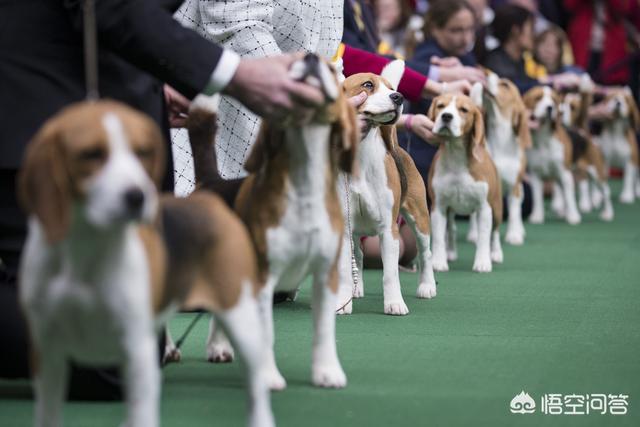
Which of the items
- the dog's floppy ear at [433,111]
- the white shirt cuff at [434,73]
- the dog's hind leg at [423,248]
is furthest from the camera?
the white shirt cuff at [434,73]

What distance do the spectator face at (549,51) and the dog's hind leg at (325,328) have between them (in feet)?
29.3

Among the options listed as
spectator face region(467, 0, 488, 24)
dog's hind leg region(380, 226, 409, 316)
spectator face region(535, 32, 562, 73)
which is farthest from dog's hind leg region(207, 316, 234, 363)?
spectator face region(535, 32, 562, 73)

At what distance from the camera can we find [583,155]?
955cm

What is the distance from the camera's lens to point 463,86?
6273mm

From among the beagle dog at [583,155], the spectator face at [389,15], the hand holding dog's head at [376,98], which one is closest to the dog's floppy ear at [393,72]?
the hand holding dog's head at [376,98]

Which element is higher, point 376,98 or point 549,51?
point 549,51

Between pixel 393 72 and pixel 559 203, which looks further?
pixel 559 203

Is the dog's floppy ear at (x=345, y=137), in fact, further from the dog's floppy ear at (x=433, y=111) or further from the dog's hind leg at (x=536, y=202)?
the dog's hind leg at (x=536, y=202)

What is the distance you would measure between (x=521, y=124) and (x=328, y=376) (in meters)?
4.72

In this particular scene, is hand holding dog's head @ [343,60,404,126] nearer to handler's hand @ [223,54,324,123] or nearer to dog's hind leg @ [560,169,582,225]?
handler's hand @ [223,54,324,123]

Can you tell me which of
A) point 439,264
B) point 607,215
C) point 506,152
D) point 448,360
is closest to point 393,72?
point 439,264

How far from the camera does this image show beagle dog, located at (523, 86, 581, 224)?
8.88 metres

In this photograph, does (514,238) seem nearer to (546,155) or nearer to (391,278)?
(546,155)

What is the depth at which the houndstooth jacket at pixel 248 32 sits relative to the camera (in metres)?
4.57
